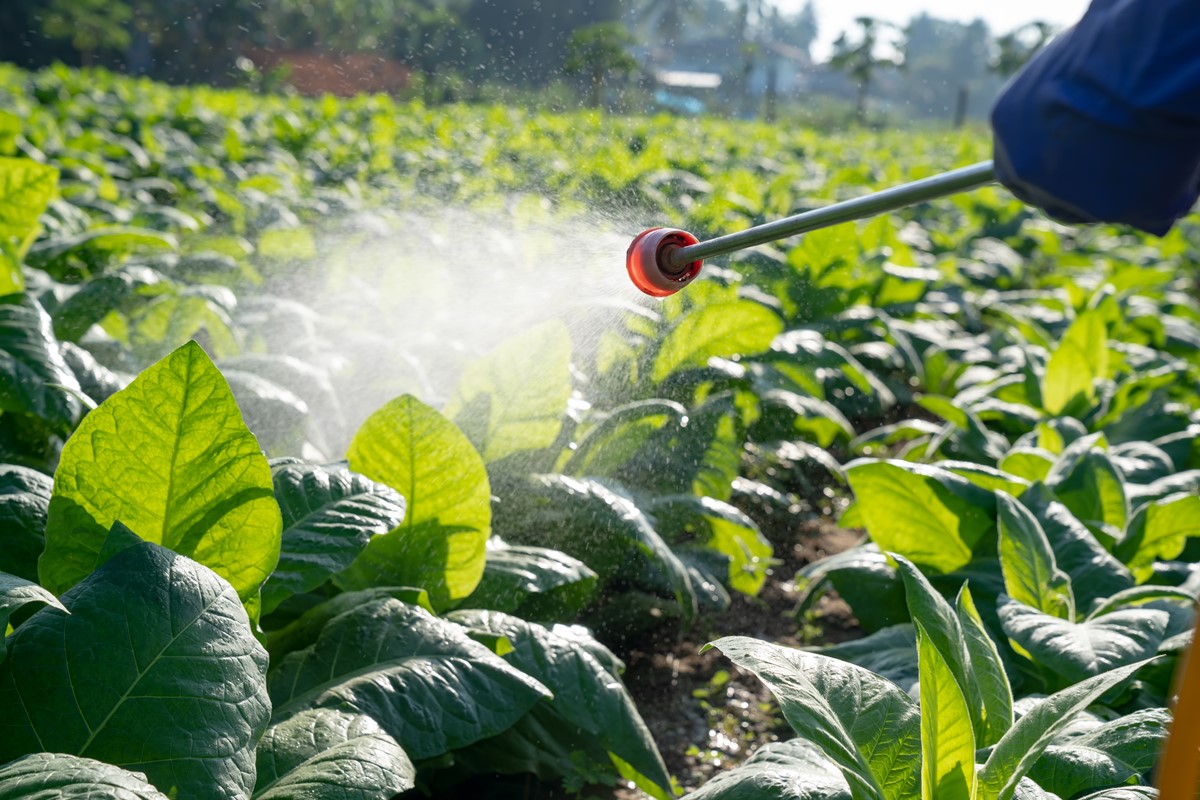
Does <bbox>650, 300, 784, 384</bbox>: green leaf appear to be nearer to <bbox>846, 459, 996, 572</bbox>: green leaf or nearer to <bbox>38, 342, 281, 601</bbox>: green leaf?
<bbox>846, 459, 996, 572</bbox>: green leaf

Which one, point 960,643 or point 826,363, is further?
point 826,363

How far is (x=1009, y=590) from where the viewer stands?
2.11 metres

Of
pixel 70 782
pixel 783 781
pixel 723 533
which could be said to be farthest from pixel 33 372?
pixel 723 533

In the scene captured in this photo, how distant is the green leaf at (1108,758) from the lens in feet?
5.20

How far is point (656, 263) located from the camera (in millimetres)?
1877

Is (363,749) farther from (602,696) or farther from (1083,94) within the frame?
(1083,94)

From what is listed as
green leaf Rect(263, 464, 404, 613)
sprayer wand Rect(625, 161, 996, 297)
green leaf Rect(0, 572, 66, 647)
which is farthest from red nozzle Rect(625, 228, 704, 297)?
green leaf Rect(0, 572, 66, 647)

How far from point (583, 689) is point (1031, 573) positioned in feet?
2.82

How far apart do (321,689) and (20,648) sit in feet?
1.47

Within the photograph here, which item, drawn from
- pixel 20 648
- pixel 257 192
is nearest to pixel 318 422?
pixel 20 648

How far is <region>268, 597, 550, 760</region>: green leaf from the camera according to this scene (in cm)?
165

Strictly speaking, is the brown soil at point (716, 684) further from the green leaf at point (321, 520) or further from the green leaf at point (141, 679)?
the green leaf at point (141, 679)

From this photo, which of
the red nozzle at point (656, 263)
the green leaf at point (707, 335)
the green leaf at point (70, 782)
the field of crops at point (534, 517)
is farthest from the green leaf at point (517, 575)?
the green leaf at point (707, 335)

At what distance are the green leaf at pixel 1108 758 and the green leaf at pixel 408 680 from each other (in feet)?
2.47
